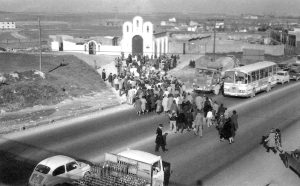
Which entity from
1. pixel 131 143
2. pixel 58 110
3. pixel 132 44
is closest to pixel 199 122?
pixel 131 143

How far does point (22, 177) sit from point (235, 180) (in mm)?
7619

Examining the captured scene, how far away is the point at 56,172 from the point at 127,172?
2363 millimetres

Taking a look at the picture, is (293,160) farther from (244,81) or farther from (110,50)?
(110,50)

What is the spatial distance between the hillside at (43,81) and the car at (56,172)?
43.2ft

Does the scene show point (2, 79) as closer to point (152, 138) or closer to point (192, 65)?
point (152, 138)

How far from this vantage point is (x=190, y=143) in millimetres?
19172

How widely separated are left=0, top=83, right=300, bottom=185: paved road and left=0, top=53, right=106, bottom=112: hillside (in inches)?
225

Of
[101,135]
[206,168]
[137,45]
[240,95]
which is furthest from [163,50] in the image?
[206,168]

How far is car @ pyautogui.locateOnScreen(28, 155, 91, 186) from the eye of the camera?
1311 cm

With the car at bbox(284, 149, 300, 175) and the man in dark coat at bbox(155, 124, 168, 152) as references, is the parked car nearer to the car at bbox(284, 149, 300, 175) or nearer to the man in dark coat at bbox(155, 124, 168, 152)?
the car at bbox(284, 149, 300, 175)

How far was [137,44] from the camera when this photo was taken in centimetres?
5322

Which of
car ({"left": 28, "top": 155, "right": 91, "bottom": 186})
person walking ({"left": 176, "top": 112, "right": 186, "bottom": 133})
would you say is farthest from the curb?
car ({"left": 28, "top": 155, "right": 91, "bottom": 186})

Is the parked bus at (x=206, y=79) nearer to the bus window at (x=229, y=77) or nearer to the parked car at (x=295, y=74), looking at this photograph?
the bus window at (x=229, y=77)

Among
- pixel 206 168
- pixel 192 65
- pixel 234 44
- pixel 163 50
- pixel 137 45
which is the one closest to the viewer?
pixel 206 168
